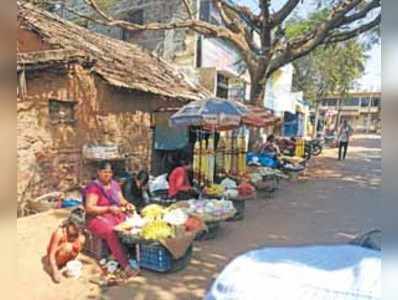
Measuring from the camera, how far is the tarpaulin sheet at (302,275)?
2137 mm

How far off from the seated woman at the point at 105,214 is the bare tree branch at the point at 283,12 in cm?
837

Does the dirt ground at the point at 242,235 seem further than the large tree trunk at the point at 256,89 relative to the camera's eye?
No

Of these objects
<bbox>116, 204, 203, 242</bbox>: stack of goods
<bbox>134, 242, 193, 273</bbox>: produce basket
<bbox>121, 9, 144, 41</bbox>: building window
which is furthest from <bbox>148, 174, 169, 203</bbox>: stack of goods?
<bbox>121, 9, 144, 41</bbox>: building window

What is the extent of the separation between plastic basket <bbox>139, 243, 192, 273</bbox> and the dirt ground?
0.26 feet

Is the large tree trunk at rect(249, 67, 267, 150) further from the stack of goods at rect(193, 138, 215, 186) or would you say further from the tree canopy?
the stack of goods at rect(193, 138, 215, 186)

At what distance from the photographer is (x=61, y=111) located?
28.3ft

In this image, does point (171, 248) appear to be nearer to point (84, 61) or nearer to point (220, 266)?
point (220, 266)

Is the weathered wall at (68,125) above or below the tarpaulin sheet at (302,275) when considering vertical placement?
above

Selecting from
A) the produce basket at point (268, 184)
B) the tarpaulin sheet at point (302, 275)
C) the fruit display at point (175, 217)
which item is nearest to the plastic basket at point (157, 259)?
the fruit display at point (175, 217)

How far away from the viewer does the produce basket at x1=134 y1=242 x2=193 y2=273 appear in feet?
16.0

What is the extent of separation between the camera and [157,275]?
192 inches

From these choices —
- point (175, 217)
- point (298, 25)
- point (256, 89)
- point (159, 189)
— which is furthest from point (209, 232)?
point (298, 25)

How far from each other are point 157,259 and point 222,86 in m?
12.0

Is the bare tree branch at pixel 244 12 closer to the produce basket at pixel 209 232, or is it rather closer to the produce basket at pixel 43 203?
the produce basket at pixel 43 203
